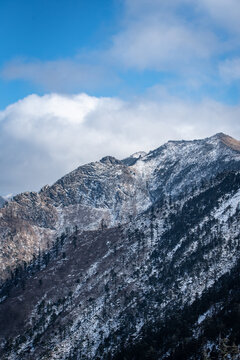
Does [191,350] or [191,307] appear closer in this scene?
[191,350]

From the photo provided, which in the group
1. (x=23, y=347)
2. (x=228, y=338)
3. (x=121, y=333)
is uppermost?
(x=23, y=347)

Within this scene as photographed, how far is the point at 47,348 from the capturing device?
174875 millimetres

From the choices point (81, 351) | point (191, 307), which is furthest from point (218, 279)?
point (81, 351)

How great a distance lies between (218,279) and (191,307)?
21.8 meters

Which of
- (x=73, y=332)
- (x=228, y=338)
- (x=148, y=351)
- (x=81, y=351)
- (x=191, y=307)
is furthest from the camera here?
(x=73, y=332)

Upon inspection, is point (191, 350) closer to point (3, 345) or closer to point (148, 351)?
point (148, 351)

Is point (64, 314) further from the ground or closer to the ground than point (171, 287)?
further from the ground

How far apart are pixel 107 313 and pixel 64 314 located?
26.5 m

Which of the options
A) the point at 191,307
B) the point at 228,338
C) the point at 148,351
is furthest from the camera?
the point at 191,307

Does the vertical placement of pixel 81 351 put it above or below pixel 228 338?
above

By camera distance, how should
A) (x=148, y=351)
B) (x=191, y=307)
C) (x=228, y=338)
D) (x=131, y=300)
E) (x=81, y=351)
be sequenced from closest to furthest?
(x=228, y=338) < (x=148, y=351) < (x=191, y=307) < (x=81, y=351) < (x=131, y=300)

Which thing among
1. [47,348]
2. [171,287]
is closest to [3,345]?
[47,348]

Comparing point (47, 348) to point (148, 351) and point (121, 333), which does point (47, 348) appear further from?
point (148, 351)

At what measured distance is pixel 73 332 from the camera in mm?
180875
